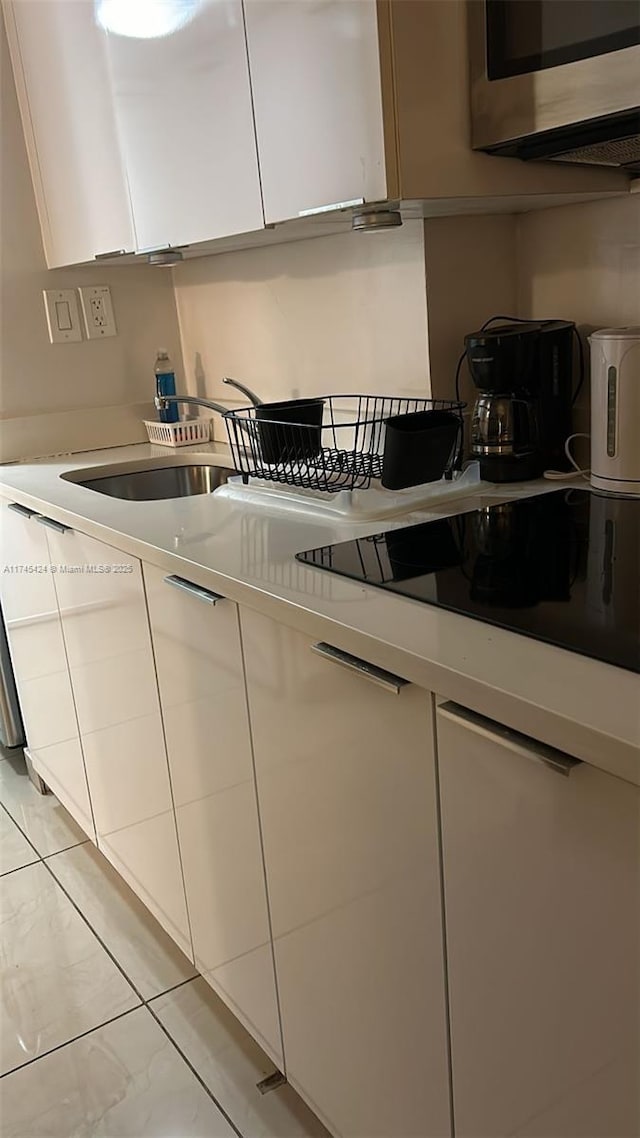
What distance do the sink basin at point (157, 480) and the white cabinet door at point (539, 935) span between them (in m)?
1.41

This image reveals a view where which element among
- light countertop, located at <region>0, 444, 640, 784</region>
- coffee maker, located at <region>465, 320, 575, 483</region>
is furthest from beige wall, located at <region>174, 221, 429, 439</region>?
light countertop, located at <region>0, 444, 640, 784</region>

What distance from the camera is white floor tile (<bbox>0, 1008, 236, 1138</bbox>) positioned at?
140 centimetres

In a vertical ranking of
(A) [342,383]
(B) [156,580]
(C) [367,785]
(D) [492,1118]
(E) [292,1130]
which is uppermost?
(A) [342,383]

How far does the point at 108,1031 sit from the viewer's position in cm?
159

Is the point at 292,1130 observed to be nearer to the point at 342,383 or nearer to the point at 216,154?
the point at 342,383

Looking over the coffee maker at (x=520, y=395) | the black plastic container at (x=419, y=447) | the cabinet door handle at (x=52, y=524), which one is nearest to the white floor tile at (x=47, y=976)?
the cabinet door handle at (x=52, y=524)

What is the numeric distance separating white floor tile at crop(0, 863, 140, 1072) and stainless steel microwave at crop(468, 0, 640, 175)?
155 centimetres

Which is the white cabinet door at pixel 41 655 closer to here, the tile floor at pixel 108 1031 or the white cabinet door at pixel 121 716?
the white cabinet door at pixel 121 716

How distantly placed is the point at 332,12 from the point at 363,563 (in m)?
0.72

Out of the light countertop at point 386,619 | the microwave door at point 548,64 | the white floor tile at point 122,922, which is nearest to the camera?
the light countertop at point 386,619

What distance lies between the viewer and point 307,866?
1159 millimetres

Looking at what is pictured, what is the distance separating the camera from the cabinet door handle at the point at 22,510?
1.91m

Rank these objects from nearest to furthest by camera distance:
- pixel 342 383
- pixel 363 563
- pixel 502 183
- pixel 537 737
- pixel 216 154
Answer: pixel 537 737 → pixel 363 563 → pixel 502 183 → pixel 216 154 → pixel 342 383

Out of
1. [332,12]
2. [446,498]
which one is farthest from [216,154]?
[446,498]
